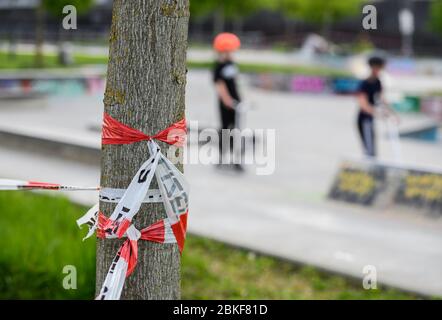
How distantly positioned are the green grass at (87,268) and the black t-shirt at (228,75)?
158 inches

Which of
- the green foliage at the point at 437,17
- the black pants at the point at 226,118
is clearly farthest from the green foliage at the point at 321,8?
the black pants at the point at 226,118

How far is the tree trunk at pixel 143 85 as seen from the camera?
3084 mm

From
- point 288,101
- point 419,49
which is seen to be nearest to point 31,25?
point 419,49

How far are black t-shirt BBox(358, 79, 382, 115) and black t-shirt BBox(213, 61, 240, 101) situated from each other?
183cm

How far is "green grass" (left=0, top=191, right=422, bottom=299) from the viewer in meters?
5.23

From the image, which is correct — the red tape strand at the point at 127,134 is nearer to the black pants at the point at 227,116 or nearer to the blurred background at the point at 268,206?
the blurred background at the point at 268,206

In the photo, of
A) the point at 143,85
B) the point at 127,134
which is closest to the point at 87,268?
the point at 127,134

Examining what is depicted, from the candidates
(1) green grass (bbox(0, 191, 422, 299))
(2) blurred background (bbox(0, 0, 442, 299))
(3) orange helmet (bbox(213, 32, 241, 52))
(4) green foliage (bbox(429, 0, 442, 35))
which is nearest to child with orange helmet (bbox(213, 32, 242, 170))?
(3) orange helmet (bbox(213, 32, 241, 52))

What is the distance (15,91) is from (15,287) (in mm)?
14339

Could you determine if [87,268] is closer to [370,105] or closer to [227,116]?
[227,116]

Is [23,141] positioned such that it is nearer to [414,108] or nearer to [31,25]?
[414,108]

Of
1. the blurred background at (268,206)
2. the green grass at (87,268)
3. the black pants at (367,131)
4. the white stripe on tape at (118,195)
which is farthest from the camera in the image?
the black pants at (367,131)

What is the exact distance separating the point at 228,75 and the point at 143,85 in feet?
24.1

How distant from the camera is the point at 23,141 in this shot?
453 inches
